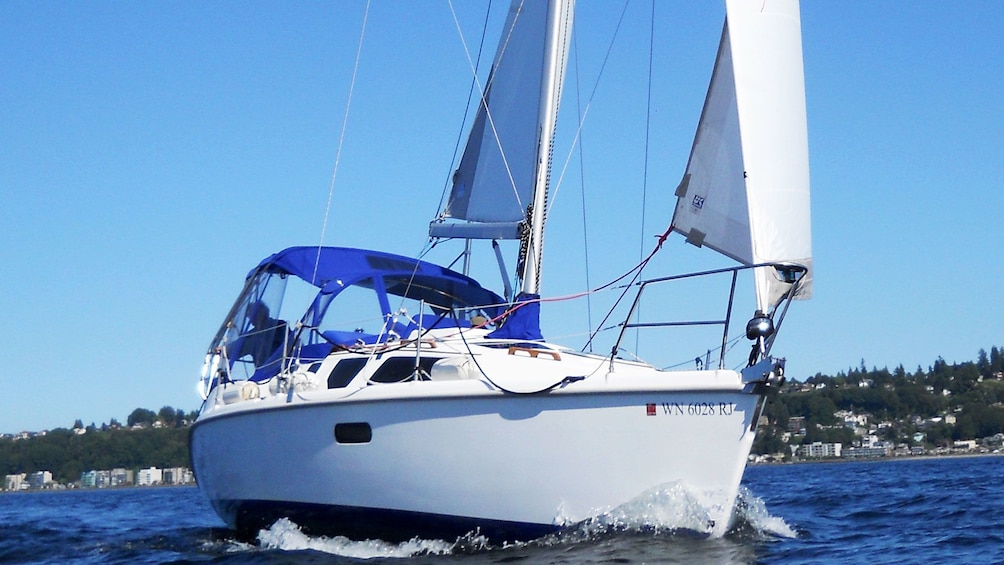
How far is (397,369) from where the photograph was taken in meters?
11.3

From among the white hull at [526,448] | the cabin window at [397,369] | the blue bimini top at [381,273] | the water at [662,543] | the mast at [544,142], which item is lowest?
the water at [662,543]

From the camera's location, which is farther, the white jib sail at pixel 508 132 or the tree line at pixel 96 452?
the tree line at pixel 96 452

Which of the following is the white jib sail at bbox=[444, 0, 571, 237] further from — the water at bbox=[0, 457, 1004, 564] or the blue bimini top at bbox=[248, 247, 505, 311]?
the water at bbox=[0, 457, 1004, 564]

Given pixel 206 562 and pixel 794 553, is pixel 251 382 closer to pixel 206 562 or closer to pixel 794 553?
pixel 206 562

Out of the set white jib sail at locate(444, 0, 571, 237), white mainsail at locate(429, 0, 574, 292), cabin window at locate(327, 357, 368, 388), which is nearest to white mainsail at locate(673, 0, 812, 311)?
white mainsail at locate(429, 0, 574, 292)

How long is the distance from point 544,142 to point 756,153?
3.45 m

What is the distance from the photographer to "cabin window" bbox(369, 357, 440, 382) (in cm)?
1124

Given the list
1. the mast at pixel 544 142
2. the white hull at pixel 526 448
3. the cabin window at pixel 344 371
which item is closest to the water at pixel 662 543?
the white hull at pixel 526 448

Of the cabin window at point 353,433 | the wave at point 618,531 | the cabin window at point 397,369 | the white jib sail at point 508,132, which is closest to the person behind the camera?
the wave at point 618,531

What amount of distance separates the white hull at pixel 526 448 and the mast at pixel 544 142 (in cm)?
277

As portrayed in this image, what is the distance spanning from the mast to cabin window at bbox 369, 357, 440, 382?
2.10 m

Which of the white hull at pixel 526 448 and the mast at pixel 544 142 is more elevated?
the mast at pixel 544 142

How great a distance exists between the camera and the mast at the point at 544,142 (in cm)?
1316

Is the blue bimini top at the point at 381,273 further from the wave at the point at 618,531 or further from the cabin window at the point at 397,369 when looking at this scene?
the wave at the point at 618,531
